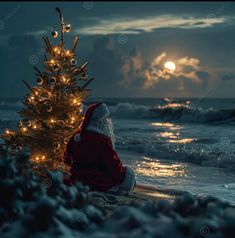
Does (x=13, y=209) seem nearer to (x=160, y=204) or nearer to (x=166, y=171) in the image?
(x=160, y=204)

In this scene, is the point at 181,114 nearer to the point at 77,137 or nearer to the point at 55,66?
the point at 55,66

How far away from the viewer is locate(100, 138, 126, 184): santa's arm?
6457 millimetres

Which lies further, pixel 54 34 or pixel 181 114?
pixel 181 114

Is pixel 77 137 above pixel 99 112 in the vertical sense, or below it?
below

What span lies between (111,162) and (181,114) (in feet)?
107

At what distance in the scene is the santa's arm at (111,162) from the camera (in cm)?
646

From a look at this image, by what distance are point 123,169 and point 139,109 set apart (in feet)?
122

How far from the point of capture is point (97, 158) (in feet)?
21.3

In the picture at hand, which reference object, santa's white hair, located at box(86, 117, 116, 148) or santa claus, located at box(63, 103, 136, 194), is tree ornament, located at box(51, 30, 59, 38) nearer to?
santa claus, located at box(63, 103, 136, 194)

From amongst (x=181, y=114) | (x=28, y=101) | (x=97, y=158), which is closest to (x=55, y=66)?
(x=28, y=101)

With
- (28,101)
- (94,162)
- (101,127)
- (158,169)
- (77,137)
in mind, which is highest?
(28,101)

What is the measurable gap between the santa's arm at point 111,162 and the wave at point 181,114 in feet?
86.6

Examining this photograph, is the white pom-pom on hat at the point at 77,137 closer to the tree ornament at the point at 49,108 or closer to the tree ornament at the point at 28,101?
the tree ornament at the point at 49,108

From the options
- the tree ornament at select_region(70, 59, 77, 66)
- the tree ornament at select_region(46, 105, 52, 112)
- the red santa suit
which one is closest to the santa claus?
the red santa suit
